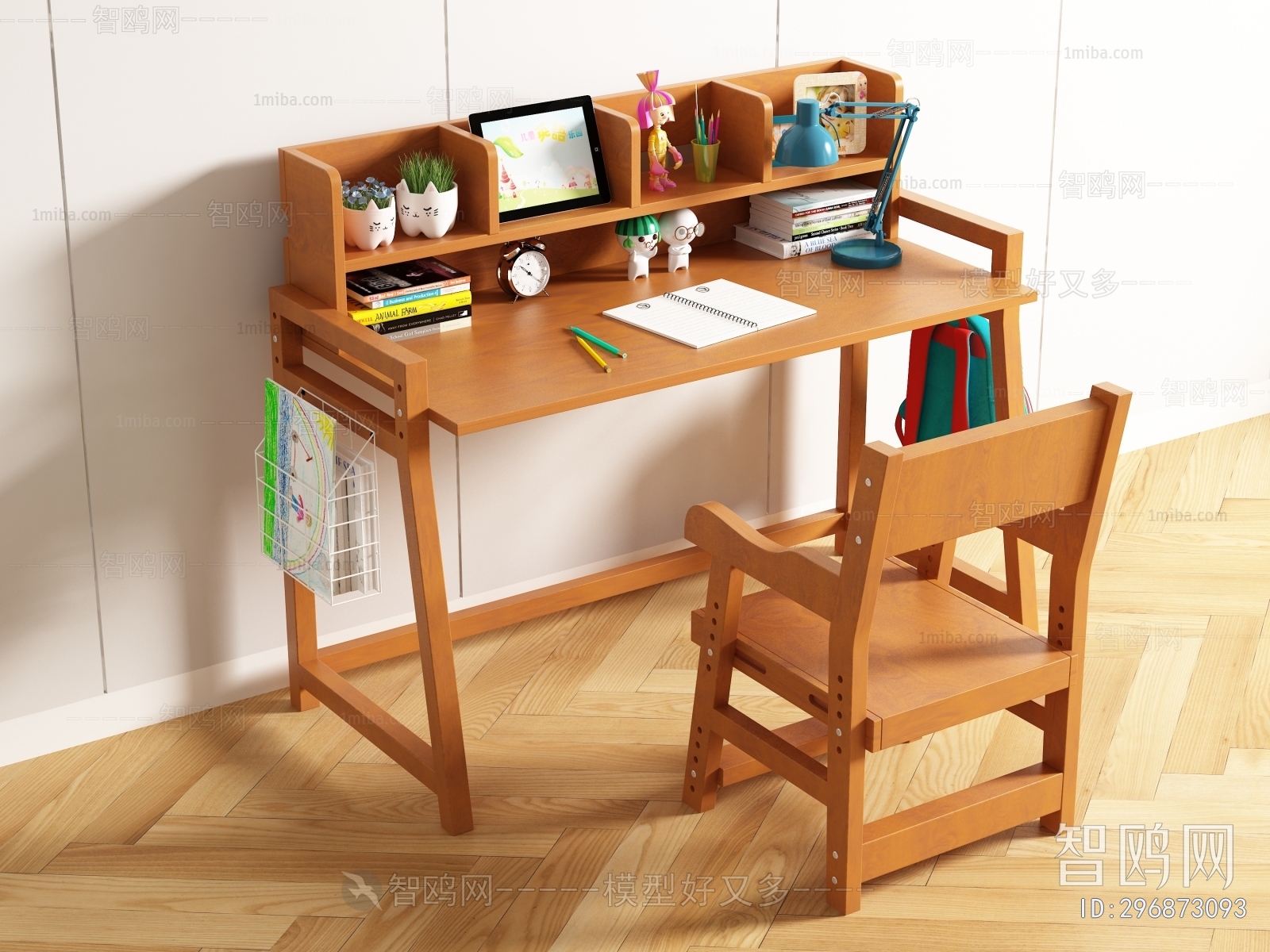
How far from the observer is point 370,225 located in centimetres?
268

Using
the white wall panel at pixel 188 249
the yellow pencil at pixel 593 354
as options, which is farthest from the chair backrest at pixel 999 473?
the white wall panel at pixel 188 249

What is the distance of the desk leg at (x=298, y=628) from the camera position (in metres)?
2.98

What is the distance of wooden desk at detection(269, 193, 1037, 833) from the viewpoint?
2.50 m

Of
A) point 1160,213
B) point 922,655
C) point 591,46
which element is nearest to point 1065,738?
point 922,655

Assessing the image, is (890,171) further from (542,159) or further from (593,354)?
(593,354)

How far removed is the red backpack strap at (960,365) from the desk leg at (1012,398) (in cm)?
6

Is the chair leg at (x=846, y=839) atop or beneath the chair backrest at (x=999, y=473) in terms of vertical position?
beneath

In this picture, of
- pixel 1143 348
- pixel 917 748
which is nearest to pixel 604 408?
pixel 917 748

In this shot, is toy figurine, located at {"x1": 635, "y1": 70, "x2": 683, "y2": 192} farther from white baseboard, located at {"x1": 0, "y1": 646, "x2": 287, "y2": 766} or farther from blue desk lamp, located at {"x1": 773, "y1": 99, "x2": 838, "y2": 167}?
white baseboard, located at {"x1": 0, "y1": 646, "x2": 287, "y2": 766}

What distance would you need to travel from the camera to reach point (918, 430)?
3045mm

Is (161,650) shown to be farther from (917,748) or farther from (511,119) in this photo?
(917,748)

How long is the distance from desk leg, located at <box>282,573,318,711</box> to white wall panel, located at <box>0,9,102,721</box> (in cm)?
35

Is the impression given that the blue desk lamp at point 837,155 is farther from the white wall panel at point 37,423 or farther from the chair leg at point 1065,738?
the white wall panel at point 37,423

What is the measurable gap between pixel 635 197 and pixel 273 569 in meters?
0.99
